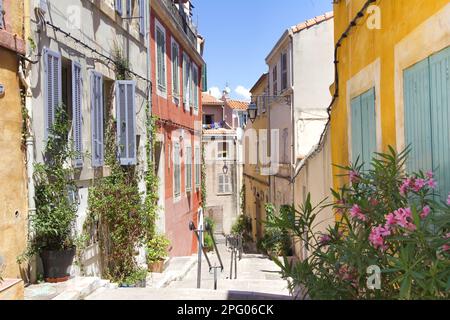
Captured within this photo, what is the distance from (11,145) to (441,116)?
472 cm

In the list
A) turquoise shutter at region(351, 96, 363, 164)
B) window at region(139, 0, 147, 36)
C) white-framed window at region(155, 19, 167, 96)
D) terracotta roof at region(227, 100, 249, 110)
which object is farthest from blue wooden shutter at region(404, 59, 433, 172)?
terracotta roof at region(227, 100, 249, 110)

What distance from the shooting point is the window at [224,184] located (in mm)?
35062

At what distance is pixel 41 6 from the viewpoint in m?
6.69

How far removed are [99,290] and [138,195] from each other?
272 cm

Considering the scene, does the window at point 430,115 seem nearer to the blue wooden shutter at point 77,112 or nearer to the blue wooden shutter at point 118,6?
the blue wooden shutter at point 77,112

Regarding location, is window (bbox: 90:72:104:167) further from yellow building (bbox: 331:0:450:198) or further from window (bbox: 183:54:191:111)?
window (bbox: 183:54:191:111)

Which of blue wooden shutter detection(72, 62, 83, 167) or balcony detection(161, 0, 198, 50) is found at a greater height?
balcony detection(161, 0, 198, 50)

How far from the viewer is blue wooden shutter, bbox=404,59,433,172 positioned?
418cm

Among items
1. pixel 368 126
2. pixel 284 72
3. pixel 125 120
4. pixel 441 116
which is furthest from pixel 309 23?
pixel 441 116

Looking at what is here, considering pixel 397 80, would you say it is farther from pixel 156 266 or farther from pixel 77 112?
pixel 156 266

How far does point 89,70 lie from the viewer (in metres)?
8.48

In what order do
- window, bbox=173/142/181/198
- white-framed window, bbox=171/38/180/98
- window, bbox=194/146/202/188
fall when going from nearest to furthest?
window, bbox=173/142/181/198 → white-framed window, bbox=171/38/180/98 → window, bbox=194/146/202/188

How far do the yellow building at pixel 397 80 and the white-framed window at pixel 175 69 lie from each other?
8.97 meters

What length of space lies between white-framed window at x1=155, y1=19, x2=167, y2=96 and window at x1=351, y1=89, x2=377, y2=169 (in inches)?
312
